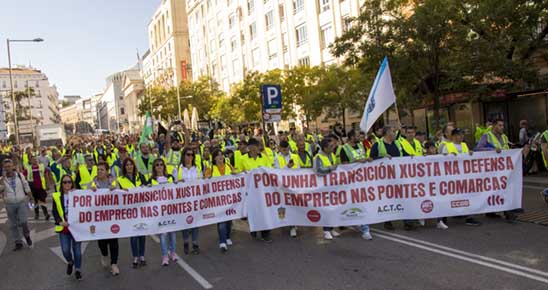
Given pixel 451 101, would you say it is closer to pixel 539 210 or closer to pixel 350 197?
pixel 539 210

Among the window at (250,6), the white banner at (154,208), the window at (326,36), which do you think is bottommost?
the white banner at (154,208)

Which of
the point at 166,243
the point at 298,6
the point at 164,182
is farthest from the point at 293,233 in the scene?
the point at 298,6

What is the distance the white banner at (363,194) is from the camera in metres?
7.82

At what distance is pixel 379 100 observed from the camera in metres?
9.46

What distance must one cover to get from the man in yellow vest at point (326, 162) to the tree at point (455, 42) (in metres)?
8.52

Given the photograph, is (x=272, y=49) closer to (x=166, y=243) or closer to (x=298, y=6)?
(x=298, y=6)

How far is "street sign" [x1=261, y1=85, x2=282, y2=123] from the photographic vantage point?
16.0m

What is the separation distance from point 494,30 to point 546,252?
37.9 feet

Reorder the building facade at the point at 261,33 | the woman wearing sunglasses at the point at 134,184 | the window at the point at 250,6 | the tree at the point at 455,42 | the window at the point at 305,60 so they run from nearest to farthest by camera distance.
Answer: the woman wearing sunglasses at the point at 134,184 < the tree at the point at 455,42 < the building facade at the point at 261,33 < the window at the point at 305,60 < the window at the point at 250,6

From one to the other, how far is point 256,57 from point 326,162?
42.6 metres

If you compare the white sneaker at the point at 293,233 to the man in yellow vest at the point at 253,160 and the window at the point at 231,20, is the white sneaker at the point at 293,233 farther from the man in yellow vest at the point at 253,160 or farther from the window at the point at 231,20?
the window at the point at 231,20

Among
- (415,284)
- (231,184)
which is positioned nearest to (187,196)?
(231,184)

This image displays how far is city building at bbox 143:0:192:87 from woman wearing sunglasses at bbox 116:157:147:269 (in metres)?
73.7

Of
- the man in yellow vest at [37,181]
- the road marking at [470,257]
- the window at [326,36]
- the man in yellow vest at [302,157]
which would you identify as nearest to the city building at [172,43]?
the window at [326,36]
